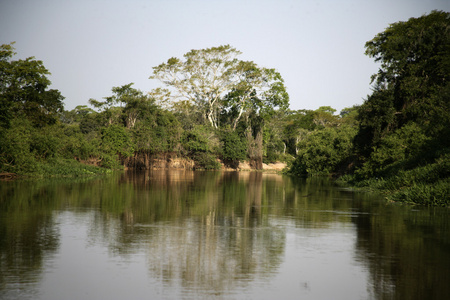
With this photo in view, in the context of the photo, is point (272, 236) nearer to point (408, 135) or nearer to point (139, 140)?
point (408, 135)

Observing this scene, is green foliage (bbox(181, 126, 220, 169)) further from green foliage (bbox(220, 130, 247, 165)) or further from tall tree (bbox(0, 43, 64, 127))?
tall tree (bbox(0, 43, 64, 127))

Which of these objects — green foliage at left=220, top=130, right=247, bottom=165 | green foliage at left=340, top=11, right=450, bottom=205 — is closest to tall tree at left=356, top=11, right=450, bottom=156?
green foliage at left=340, top=11, right=450, bottom=205

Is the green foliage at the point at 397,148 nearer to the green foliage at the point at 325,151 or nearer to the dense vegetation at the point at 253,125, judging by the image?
the dense vegetation at the point at 253,125

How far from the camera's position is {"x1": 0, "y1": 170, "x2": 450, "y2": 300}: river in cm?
672

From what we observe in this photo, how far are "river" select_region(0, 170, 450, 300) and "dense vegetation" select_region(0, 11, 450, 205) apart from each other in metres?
7.23

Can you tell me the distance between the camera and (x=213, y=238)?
1052cm

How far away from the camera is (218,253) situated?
8984 mm

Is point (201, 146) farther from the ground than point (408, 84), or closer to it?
closer to it

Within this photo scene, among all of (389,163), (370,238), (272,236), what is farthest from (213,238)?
(389,163)

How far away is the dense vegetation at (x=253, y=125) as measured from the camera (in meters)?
26.7

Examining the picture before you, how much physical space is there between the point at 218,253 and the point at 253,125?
203 ft

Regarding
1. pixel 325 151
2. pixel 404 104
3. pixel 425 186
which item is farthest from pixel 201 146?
pixel 425 186

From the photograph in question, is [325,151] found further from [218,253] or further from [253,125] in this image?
[218,253]

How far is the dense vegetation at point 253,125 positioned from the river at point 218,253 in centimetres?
723
